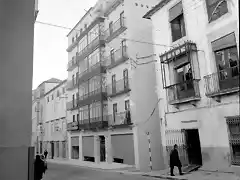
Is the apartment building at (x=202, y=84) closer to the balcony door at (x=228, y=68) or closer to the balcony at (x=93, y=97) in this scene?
the balcony door at (x=228, y=68)

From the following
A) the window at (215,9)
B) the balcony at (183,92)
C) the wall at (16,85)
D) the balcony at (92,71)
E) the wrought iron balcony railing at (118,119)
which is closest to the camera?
the wall at (16,85)

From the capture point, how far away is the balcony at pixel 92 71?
2262mm

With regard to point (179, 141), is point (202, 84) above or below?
above

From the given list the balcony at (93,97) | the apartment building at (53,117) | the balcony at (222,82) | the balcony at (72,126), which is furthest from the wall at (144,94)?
the balcony at (72,126)

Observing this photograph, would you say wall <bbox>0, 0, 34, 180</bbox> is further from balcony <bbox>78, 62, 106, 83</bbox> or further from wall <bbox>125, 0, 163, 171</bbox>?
balcony <bbox>78, 62, 106, 83</bbox>

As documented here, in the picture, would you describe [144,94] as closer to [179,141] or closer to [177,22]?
[177,22]

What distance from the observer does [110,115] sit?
3283 millimetres

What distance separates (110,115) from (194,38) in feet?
7.58

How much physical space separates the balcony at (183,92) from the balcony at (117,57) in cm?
158

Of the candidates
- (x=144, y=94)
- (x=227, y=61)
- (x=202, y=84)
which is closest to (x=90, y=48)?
(x=144, y=94)

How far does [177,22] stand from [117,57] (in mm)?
1594

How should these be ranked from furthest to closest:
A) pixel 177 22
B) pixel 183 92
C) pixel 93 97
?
pixel 93 97
pixel 177 22
pixel 183 92

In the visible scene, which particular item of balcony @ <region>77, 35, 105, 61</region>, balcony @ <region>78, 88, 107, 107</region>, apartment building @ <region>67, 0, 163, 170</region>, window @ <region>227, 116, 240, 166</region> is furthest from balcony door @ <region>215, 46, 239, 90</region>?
balcony @ <region>78, 88, 107, 107</region>

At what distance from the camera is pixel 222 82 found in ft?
2.71
